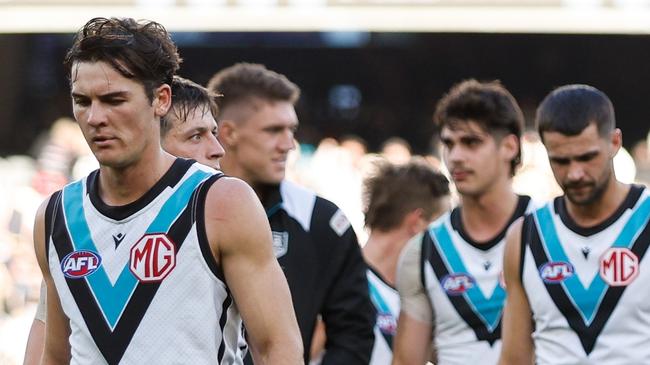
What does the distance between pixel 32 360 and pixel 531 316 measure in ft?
6.88

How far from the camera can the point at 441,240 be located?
23.9 ft

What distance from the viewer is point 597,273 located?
19.6 ft

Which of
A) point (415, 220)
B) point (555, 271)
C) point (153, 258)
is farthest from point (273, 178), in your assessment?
point (153, 258)

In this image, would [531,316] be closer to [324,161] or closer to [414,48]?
[324,161]

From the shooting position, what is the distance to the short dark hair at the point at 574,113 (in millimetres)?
6180

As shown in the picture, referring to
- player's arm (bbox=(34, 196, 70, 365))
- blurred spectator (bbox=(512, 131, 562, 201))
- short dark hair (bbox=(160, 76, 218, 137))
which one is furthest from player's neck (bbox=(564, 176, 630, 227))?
blurred spectator (bbox=(512, 131, 562, 201))

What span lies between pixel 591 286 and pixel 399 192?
2.39m

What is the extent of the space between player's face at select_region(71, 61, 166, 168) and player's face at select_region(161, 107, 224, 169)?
3.11 feet

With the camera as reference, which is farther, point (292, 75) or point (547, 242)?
point (292, 75)

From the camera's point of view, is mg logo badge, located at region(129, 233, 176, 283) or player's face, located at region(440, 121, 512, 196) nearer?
mg logo badge, located at region(129, 233, 176, 283)

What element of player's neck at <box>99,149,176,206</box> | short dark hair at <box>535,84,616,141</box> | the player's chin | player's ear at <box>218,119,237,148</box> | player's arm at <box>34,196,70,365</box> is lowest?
player's arm at <box>34,196,70,365</box>

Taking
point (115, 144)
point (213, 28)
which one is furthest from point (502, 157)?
point (213, 28)

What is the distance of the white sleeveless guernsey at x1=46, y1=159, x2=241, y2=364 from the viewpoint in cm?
418

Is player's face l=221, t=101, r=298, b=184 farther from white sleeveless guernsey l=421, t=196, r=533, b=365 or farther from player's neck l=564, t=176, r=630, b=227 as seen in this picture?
player's neck l=564, t=176, r=630, b=227
